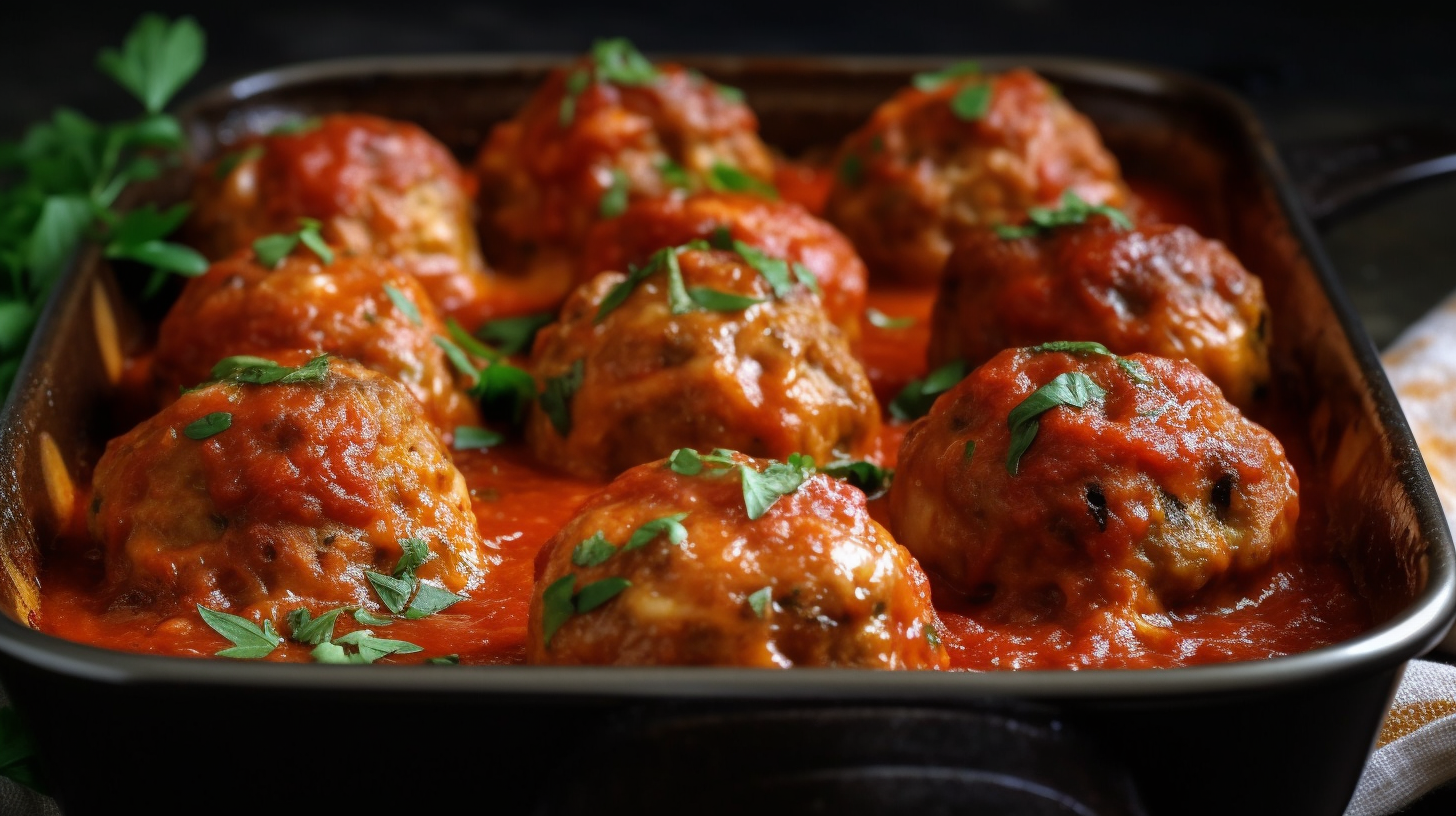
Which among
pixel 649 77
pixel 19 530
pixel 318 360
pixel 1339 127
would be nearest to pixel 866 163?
pixel 649 77

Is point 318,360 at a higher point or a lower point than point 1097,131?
higher

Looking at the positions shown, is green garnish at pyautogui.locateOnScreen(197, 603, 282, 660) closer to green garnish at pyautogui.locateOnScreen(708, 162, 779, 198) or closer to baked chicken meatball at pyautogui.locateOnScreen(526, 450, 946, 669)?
baked chicken meatball at pyautogui.locateOnScreen(526, 450, 946, 669)

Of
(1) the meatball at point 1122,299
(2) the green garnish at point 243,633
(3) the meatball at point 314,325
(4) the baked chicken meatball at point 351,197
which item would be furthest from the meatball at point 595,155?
(2) the green garnish at point 243,633

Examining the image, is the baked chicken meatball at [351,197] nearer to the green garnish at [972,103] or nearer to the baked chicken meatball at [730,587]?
the green garnish at [972,103]

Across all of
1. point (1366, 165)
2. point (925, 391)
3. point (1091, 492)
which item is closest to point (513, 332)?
point (925, 391)

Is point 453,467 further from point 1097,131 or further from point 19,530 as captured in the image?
→ point 1097,131

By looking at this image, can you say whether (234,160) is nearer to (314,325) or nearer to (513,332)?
(513,332)
